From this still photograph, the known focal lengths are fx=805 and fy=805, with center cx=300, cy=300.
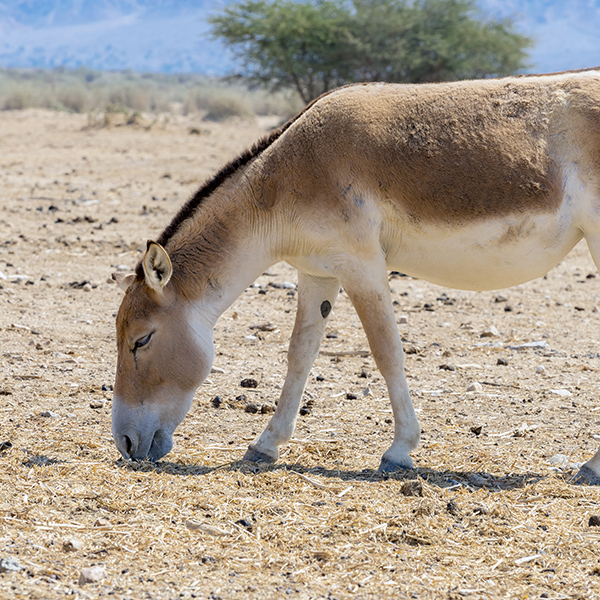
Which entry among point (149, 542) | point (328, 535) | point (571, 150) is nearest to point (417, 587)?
point (328, 535)

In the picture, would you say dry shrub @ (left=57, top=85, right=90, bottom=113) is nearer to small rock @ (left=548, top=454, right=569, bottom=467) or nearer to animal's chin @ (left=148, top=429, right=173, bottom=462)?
animal's chin @ (left=148, top=429, right=173, bottom=462)

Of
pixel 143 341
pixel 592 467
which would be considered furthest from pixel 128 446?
pixel 592 467

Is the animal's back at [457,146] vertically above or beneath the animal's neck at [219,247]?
above

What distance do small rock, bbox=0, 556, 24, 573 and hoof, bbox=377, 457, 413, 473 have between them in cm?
231

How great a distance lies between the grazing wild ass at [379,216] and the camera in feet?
15.8

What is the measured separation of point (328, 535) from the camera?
411cm

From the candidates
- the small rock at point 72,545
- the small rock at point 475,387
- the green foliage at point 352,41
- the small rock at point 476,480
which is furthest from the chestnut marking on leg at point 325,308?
the green foliage at point 352,41

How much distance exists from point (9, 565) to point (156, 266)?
75.5 inches

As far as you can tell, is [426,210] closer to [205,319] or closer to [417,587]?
[205,319]

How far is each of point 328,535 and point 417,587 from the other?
635 mm

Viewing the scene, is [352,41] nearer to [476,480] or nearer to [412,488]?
[476,480]

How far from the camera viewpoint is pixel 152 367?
4996 mm

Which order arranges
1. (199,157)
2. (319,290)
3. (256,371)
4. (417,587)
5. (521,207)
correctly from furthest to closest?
(199,157) < (256,371) < (319,290) < (521,207) < (417,587)

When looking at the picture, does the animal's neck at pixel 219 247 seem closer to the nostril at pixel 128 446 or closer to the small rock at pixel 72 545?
the nostril at pixel 128 446
